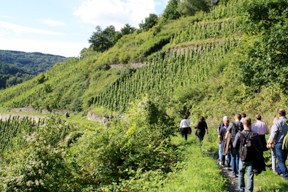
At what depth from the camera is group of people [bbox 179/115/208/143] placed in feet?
52.1

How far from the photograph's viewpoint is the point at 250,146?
25.7 ft

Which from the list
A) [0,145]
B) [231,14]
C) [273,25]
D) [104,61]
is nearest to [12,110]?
[0,145]

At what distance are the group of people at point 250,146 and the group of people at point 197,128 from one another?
3.49 meters

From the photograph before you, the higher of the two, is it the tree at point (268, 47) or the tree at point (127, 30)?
the tree at point (127, 30)

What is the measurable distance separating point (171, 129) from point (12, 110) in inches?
2615

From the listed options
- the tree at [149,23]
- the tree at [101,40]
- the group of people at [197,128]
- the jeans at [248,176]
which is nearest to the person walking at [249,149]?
the jeans at [248,176]

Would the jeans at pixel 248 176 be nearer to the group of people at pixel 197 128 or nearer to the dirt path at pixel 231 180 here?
the dirt path at pixel 231 180

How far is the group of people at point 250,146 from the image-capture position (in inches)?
310

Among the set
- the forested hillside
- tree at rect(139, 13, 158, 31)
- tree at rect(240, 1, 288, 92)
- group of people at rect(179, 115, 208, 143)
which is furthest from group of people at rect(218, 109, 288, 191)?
tree at rect(139, 13, 158, 31)

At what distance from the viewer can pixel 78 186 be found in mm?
10586

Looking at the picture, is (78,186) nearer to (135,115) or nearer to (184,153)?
(184,153)

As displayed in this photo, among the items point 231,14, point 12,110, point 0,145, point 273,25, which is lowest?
point 0,145

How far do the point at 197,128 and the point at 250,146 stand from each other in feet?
26.7

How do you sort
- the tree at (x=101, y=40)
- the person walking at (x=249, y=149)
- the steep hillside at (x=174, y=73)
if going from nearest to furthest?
the person walking at (x=249, y=149) < the steep hillside at (x=174, y=73) < the tree at (x=101, y=40)
